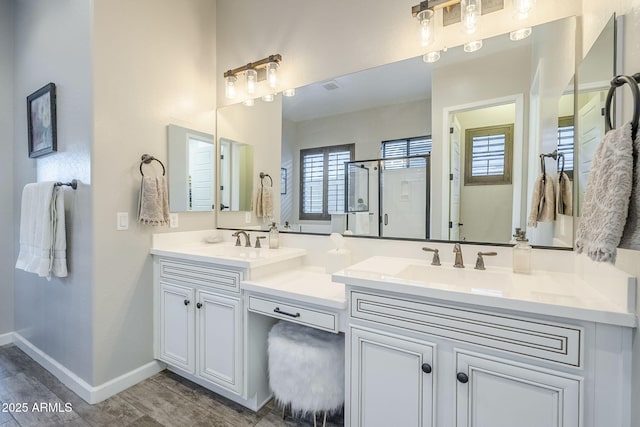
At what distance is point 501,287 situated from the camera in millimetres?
1231

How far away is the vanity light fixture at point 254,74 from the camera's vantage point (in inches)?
84.0

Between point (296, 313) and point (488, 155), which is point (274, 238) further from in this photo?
point (488, 155)

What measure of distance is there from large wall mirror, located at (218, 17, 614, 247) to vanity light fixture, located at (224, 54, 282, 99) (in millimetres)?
255

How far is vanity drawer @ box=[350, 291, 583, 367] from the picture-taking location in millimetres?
928

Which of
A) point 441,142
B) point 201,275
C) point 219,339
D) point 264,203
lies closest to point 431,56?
point 441,142

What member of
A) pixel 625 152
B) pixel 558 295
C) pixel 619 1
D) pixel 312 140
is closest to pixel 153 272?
pixel 312 140

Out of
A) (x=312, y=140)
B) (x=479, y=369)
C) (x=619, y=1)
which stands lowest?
(x=479, y=369)

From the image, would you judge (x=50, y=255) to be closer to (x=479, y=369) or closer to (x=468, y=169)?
(x=479, y=369)

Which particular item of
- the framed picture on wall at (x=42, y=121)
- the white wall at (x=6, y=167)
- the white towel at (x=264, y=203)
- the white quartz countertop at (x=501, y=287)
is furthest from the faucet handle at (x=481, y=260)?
the white wall at (x=6, y=167)

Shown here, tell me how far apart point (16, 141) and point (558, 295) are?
13.3 ft

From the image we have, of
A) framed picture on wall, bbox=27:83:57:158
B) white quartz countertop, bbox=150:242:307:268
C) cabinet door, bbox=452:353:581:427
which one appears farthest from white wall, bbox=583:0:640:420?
framed picture on wall, bbox=27:83:57:158

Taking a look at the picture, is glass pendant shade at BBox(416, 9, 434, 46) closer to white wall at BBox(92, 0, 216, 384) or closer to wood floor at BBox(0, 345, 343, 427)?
white wall at BBox(92, 0, 216, 384)

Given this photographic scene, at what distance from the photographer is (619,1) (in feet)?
3.12

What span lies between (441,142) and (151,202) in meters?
1.92
